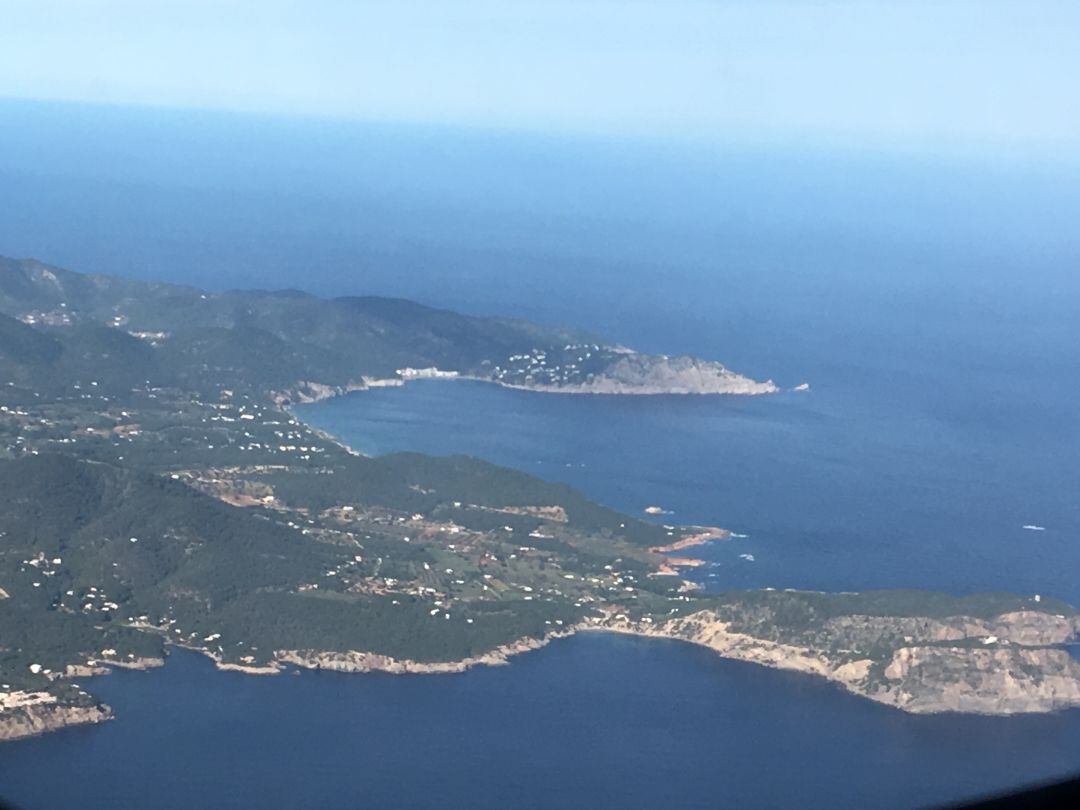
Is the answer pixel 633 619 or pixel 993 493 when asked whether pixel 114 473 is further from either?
pixel 993 493

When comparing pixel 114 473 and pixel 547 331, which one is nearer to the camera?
Answer: pixel 114 473

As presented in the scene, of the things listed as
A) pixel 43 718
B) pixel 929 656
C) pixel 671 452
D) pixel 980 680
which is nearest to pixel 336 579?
pixel 43 718

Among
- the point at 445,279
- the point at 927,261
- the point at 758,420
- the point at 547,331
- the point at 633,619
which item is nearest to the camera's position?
the point at 633,619

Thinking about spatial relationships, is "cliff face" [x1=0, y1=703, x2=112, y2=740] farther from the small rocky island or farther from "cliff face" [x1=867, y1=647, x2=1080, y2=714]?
"cliff face" [x1=867, y1=647, x2=1080, y2=714]

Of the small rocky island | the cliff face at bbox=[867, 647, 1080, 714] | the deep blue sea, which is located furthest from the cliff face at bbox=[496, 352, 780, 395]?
the cliff face at bbox=[867, 647, 1080, 714]

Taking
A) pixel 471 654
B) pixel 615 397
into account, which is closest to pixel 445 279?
pixel 615 397

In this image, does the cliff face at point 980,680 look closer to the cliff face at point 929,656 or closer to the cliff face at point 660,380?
the cliff face at point 929,656

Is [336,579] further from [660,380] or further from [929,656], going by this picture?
[660,380]
